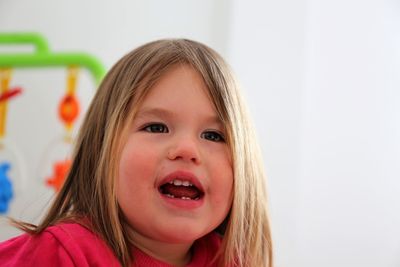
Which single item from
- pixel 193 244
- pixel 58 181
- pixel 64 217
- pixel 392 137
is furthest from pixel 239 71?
pixel 64 217

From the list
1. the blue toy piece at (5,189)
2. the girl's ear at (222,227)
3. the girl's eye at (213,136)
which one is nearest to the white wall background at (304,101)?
the blue toy piece at (5,189)

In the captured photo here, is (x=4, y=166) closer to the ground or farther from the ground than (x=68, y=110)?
closer to the ground

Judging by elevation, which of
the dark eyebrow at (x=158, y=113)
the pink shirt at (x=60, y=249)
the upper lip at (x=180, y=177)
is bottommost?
the pink shirt at (x=60, y=249)

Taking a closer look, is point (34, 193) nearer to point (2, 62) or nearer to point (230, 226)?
Answer: point (2, 62)

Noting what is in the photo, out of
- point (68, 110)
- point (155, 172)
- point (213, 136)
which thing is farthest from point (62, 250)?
point (68, 110)

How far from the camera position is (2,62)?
4.02 ft

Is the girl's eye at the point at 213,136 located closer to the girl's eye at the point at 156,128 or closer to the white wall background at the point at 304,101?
the girl's eye at the point at 156,128

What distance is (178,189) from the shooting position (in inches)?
25.0

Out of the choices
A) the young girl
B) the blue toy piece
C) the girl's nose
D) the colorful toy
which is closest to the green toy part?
the colorful toy

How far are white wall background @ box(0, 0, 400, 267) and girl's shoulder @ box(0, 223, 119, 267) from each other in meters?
0.88

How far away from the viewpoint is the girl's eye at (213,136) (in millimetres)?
674

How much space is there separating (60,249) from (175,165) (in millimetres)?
162

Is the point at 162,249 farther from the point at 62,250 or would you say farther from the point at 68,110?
the point at 68,110

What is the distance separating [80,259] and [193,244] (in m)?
0.25
